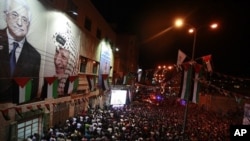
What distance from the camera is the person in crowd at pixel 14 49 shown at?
1286cm

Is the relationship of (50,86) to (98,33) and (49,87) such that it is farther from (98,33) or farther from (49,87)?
(98,33)

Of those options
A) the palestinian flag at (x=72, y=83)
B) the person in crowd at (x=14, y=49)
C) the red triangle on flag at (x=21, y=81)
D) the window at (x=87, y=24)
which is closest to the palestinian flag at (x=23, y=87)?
the red triangle on flag at (x=21, y=81)

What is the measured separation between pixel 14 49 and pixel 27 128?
16.0 ft

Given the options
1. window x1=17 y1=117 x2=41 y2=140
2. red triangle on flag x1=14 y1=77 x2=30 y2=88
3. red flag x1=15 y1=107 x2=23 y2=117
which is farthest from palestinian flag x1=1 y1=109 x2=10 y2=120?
window x1=17 y1=117 x2=41 y2=140

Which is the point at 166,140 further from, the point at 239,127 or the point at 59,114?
the point at 239,127

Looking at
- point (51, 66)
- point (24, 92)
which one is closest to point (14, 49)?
point (24, 92)

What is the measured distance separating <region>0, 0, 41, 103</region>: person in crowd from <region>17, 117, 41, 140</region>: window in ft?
8.20

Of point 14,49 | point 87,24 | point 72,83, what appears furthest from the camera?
point 87,24

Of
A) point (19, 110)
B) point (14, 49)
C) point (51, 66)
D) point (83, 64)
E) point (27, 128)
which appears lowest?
point (27, 128)

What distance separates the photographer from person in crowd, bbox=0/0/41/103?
12.9 m

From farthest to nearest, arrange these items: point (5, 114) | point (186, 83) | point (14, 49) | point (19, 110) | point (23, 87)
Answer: point (186, 83) → point (19, 110) → point (14, 49) → point (23, 87) → point (5, 114)

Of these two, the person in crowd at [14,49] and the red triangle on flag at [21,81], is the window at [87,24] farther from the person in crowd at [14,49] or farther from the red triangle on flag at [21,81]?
the red triangle on flag at [21,81]

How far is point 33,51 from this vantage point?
619 inches

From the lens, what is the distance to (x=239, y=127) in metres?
8.20
